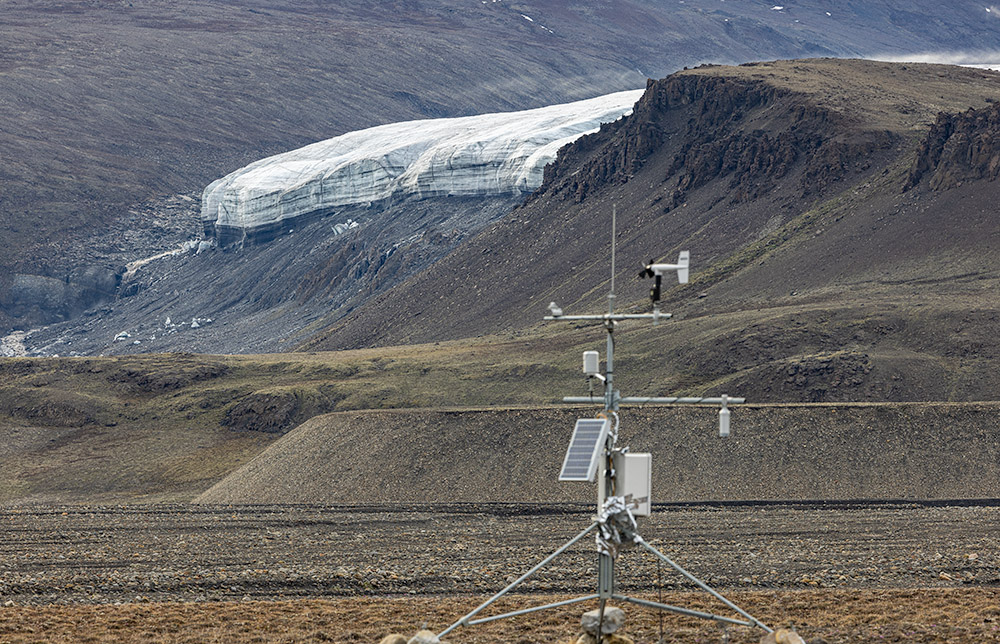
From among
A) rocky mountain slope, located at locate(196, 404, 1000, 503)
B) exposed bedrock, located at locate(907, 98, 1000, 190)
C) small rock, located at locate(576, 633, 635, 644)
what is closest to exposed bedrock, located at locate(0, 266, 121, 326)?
exposed bedrock, located at locate(907, 98, 1000, 190)

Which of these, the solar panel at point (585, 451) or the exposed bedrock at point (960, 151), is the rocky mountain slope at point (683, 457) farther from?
Result: the exposed bedrock at point (960, 151)

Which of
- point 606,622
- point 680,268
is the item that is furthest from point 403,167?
point 680,268

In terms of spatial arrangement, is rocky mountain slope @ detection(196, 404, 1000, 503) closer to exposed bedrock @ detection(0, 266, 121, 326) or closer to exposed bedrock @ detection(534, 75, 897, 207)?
exposed bedrock @ detection(534, 75, 897, 207)

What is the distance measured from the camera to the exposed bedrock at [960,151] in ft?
305

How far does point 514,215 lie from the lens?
131375 millimetres

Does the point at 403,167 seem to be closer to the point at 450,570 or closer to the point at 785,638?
the point at 450,570

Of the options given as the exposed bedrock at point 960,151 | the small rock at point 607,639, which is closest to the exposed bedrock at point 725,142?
the exposed bedrock at point 960,151

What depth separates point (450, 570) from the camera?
3628 centimetres

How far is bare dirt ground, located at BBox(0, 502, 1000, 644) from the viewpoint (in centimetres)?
2844

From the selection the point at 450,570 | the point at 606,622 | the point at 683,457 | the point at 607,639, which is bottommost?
the point at 683,457

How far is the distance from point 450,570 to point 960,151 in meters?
68.9

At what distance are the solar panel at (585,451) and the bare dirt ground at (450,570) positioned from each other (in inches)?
315

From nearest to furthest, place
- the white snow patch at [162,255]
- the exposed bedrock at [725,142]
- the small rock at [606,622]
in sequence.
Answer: the small rock at [606,622] → the exposed bedrock at [725,142] → the white snow patch at [162,255]

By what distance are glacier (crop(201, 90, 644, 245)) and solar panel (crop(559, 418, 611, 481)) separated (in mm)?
134107
